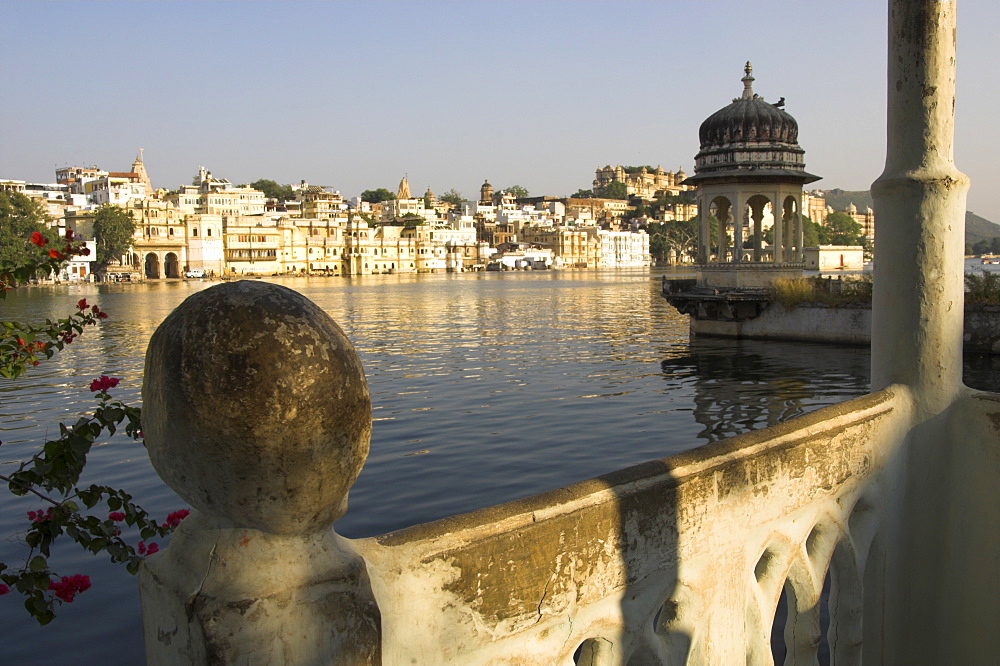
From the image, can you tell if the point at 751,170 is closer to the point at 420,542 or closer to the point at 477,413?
the point at 477,413

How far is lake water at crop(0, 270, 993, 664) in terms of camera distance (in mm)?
7965

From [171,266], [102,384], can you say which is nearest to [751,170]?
[102,384]

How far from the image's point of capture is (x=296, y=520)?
1436mm

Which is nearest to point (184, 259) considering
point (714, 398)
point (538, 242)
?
point (538, 242)

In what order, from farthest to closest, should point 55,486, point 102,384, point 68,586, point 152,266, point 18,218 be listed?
1. point 152,266
2. point 18,218
3. point 102,384
4. point 55,486
5. point 68,586

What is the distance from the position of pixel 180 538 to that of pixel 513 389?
54.1 ft

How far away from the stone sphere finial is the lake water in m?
5.73

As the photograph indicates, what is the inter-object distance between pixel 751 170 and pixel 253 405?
2577cm

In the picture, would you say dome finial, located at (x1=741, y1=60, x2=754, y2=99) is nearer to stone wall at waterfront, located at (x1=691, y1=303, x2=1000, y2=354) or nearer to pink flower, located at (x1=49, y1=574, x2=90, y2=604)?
stone wall at waterfront, located at (x1=691, y1=303, x2=1000, y2=354)

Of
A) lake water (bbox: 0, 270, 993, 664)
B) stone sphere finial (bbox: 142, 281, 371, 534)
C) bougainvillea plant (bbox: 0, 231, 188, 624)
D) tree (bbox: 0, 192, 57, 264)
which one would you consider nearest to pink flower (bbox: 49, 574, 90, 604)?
bougainvillea plant (bbox: 0, 231, 188, 624)

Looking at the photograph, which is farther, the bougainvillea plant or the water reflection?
the water reflection

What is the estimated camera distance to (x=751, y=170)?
83.1 ft

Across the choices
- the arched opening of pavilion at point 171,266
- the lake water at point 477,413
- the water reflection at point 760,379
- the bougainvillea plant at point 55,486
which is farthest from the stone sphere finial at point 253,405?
the arched opening of pavilion at point 171,266

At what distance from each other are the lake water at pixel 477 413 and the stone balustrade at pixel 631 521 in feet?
17.5
